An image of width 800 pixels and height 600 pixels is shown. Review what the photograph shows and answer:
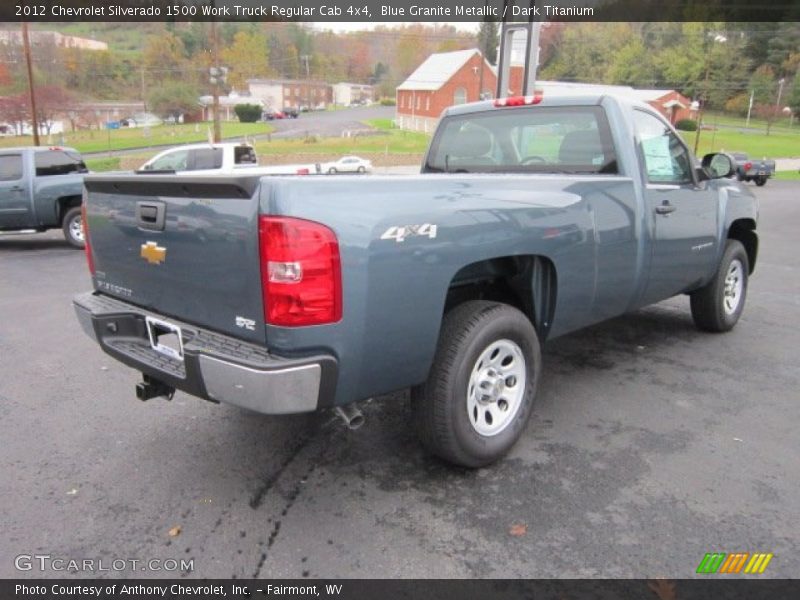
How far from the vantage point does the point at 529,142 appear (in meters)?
4.39

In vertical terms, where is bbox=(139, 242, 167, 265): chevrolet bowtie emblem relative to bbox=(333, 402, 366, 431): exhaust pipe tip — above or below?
above

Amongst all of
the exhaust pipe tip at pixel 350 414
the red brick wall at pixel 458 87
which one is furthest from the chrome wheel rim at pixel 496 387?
the red brick wall at pixel 458 87

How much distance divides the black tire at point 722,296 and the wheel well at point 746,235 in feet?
0.53

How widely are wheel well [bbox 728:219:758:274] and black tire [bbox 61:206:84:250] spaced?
33.3 ft

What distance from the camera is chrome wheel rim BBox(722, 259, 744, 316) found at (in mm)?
5630

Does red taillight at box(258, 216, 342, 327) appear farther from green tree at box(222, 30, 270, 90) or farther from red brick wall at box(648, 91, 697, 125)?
green tree at box(222, 30, 270, 90)

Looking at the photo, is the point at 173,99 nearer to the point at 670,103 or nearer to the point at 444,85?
the point at 444,85

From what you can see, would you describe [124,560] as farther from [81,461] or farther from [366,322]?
[366,322]

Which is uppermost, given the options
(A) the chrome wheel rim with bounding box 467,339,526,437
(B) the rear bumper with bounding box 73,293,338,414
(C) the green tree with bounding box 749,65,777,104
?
(C) the green tree with bounding box 749,65,777,104

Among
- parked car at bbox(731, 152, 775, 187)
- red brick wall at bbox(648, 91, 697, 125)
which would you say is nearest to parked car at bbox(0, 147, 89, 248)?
parked car at bbox(731, 152, 775, 187)

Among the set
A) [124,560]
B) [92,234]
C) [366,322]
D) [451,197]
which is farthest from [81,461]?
[451,197]

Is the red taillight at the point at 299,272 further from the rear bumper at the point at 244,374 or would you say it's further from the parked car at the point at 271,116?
the parked car at the point at 271,116

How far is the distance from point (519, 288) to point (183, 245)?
1854 millimetres

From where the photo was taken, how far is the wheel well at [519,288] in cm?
341
